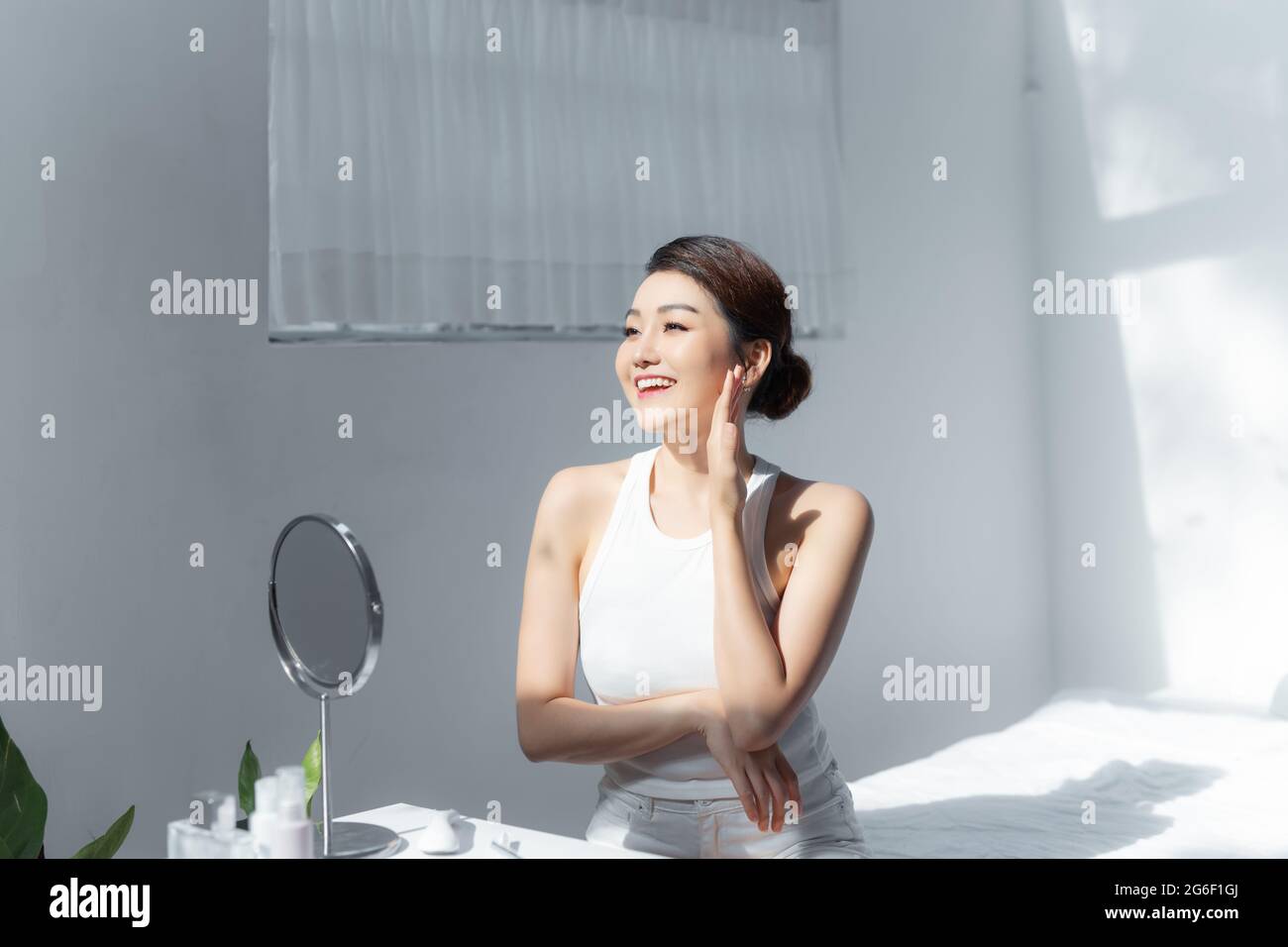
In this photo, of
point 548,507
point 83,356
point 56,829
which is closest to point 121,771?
point 56,829

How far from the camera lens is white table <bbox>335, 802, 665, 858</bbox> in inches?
44.5

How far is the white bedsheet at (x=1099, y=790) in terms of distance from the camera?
2.38 m

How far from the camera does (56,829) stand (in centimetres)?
249

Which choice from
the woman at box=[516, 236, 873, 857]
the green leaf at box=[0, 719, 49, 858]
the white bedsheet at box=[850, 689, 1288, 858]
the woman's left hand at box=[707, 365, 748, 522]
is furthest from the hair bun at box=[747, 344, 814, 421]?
the green leaf at box=[0, 719, 49, 858]

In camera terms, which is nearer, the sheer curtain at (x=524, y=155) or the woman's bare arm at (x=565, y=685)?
the woman's bare arm at (x=565, y=685)

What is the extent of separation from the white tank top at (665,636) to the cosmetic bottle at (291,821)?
0.61 m

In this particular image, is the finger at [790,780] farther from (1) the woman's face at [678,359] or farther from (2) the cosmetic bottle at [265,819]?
(2) the cosmetic bottle at [265,819]

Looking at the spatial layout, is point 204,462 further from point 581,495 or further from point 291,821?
point 291,821

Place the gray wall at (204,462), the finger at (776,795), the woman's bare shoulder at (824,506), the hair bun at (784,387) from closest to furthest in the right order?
the finger at (776,795)
the woman's bare shoulder at (824,506)
the hair bun at (784,387)
the gray wall at (204,462)

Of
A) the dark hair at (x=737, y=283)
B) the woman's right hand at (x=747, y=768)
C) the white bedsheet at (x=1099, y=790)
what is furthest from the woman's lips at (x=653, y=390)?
the white bedsheet at (x=1099, y=790)

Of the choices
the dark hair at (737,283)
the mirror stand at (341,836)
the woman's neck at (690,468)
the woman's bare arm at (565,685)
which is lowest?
the mirror stand at (341,836)

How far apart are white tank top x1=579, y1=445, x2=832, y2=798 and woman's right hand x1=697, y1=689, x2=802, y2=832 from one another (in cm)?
6

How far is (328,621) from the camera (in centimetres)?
116
